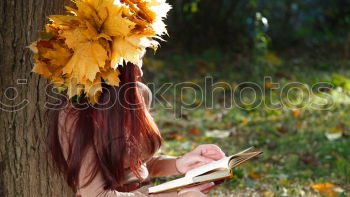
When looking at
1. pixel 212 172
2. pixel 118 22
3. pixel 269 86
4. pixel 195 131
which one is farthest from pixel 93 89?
pixel 269 86

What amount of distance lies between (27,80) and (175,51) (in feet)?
20.2

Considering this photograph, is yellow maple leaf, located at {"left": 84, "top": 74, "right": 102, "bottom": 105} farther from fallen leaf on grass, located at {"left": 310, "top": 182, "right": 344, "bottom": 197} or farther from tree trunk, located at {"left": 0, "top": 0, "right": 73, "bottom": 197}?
fallen leaf on grass, located at {"left": 310, "top": 182, "right": 344, "bottom": 197}

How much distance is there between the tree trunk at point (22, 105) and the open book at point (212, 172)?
0.54 m

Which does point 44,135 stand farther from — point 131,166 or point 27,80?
point 131,166

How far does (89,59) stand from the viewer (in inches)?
91.6

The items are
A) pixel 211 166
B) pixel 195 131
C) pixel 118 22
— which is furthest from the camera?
pixel 195 131

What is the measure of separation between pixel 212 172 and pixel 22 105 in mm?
843

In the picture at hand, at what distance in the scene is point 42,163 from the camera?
272 cm

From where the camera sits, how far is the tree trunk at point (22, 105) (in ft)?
8.79

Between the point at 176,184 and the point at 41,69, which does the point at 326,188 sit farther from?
the point at 41,69

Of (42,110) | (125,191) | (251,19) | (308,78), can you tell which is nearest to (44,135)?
(42,110)

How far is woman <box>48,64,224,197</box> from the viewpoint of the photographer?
2457 millimetres

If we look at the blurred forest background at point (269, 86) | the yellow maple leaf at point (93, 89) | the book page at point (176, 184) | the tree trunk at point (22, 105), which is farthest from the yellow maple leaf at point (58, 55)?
the blurred forest background at point (269, 86)

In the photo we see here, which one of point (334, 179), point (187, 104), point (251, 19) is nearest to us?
point (334, 179)
